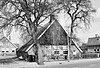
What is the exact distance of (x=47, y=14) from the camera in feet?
95.0

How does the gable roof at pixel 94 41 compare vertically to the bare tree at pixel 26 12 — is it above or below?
below

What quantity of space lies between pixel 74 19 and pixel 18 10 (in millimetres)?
15567

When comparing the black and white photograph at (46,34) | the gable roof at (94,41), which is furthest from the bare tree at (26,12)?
the gable roof at (94,41)

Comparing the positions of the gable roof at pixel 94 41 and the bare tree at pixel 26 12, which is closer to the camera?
the bare tree at pixel 26 12

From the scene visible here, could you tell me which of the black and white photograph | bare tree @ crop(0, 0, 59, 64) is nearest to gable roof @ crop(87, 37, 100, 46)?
the black and white photograph

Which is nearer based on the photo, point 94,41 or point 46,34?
point 46,34

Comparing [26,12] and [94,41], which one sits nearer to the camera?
[26,12]

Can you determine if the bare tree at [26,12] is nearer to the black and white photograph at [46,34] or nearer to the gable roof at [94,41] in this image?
the black and white photograph at [46,34]

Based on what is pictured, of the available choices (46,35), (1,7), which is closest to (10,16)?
(1,7)

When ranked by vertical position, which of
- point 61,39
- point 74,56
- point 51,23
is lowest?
point 74,56

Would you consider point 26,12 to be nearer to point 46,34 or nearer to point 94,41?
point 46,34

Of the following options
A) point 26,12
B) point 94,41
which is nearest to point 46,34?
point 26,12

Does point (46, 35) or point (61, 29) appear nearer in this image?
point (46, 35)

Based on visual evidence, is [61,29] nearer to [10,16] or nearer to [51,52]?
[51,52]
